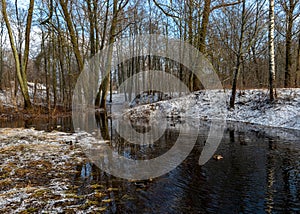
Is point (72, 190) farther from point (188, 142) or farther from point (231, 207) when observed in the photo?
point (188, 142)

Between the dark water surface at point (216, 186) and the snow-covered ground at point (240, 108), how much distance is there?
16.9ft

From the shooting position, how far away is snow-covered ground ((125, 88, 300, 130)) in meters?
10.4

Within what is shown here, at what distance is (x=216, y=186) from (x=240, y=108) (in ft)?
33.2

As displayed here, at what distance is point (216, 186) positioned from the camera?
12.2 feet

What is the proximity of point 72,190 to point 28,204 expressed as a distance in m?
0.64

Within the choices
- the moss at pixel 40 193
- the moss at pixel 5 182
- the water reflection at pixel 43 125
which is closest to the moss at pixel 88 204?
the moss at pixel 40 193

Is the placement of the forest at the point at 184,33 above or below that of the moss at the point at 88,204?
above

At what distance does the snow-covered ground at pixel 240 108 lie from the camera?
10391 mm

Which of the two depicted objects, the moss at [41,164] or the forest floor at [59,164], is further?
the moss at [41,164]

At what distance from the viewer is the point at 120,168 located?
15.4 ft

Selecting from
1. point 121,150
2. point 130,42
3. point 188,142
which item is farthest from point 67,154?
point 130,42

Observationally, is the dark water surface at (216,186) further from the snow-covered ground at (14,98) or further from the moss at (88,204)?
the snow-covered ground at (14,98)

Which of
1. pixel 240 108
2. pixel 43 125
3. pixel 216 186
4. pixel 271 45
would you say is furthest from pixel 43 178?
pixel 271 45

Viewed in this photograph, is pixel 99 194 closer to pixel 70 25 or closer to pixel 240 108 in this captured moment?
pixel 240 108
